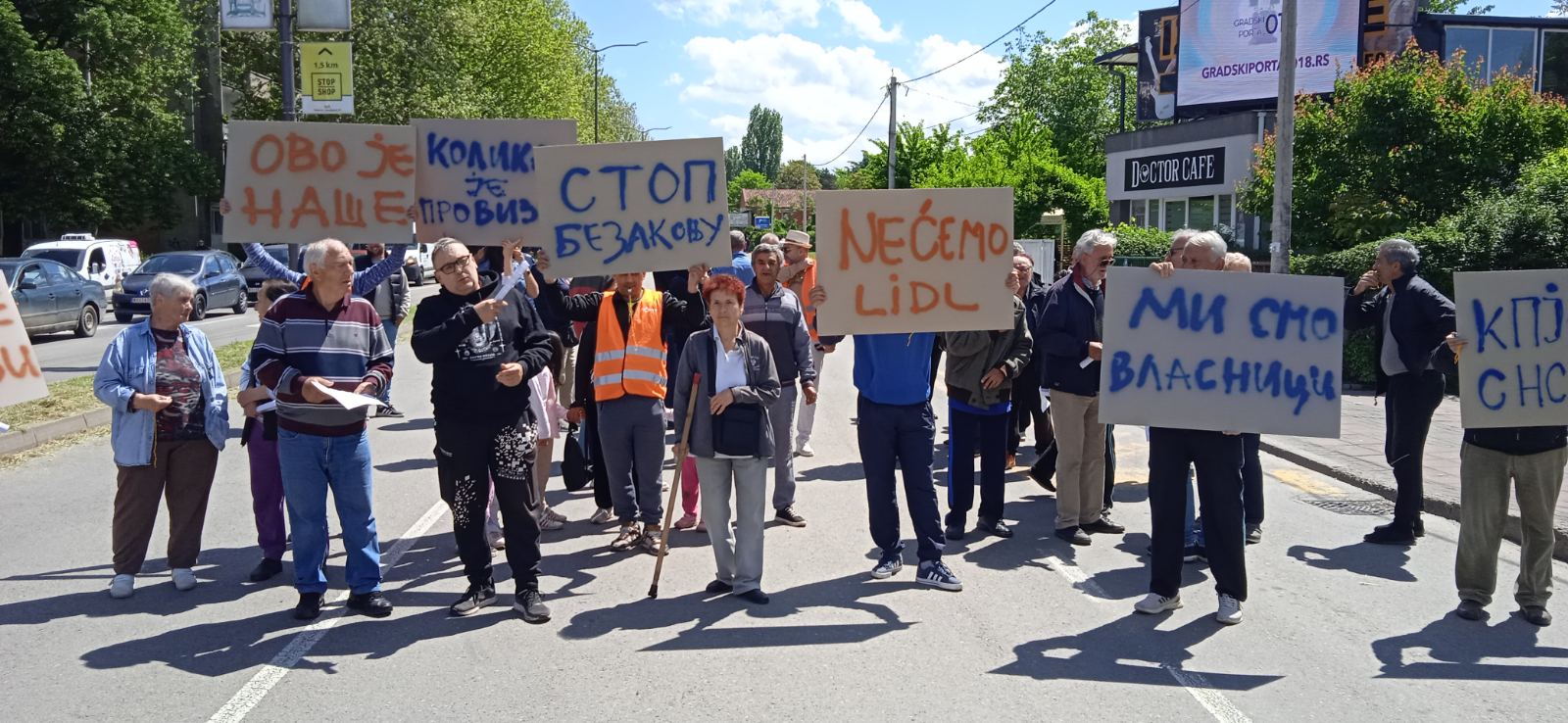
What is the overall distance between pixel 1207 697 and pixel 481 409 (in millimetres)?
3497

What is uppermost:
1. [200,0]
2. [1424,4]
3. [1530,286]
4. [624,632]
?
[1424,4]

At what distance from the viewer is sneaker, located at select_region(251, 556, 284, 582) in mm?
6602

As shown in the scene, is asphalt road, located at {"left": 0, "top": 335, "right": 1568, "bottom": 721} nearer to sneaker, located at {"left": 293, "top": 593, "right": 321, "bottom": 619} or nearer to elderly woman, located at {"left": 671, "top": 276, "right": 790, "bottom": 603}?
sneaker, located at {"left": 293, "top": 593, "right": 321, "bottom": 619}

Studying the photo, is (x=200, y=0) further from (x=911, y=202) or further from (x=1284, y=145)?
(x=911, y=202)

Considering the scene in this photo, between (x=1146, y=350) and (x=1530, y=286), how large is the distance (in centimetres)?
197

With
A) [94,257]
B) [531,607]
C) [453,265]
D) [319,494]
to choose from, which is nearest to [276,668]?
[319,494]

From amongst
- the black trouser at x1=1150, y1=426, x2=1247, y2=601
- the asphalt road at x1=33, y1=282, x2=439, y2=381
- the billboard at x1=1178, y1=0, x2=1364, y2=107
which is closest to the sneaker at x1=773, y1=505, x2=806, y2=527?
the black trouser at x1=1150, y1=426, x2=1247, y2=601

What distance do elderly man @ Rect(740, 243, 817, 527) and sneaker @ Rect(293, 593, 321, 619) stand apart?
302cm

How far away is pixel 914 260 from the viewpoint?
6520mm

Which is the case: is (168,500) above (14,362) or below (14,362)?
below

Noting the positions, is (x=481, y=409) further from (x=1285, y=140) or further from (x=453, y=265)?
(x=1285, y=140)

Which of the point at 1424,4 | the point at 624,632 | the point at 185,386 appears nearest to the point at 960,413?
the point at 624,632

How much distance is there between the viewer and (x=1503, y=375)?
5.93 metres

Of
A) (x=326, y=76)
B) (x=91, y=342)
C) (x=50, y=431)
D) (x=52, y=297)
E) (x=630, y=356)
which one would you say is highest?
(x=326, y=76)
